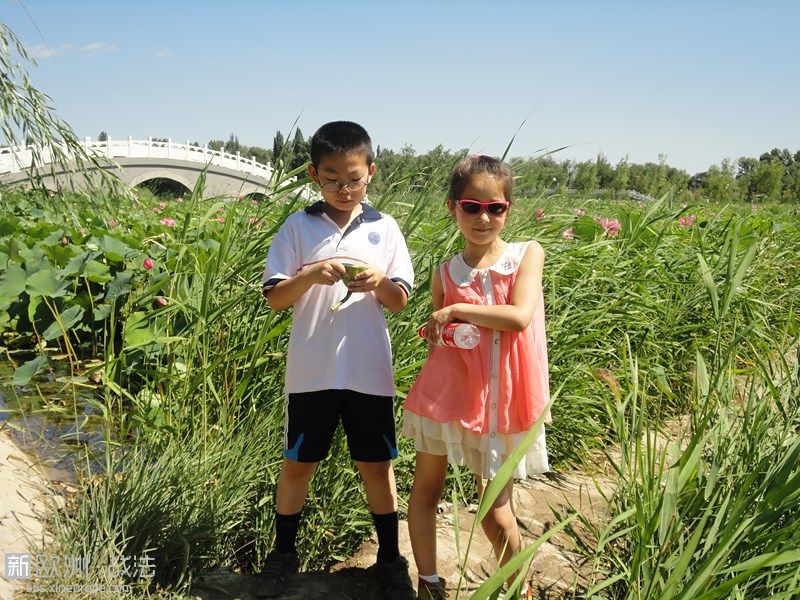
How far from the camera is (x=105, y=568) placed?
182cm

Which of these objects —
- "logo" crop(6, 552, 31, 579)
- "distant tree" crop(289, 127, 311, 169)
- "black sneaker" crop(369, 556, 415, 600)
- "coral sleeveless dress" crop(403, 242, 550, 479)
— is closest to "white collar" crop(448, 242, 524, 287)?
"coral sleeveless dress" crop(403, 242, 550, 479)

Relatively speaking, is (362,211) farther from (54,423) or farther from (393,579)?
(54,423)

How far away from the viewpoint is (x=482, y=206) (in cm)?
181

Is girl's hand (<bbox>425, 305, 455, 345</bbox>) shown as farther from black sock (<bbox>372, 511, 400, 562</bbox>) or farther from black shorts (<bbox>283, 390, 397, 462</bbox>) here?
black sock (<bbox>372, 511, 400, 562</bbox>)

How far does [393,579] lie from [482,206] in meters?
1.02

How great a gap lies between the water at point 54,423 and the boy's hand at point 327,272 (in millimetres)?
1065

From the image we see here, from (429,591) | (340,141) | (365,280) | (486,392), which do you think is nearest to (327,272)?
(365,280)

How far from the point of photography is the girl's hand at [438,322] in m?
1.80

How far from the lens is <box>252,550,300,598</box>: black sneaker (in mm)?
1925

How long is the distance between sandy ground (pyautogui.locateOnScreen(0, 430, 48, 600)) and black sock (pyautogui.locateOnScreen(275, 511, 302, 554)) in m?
0.61

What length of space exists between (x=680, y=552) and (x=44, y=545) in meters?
1.54

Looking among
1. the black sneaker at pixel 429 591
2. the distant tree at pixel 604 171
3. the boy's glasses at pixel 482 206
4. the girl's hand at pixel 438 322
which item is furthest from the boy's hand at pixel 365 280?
the distant tree at pixel 604 171

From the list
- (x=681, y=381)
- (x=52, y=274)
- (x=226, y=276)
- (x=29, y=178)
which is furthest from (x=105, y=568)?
(x=681, y=381)

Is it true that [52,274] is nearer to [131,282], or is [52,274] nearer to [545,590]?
[131,282]
